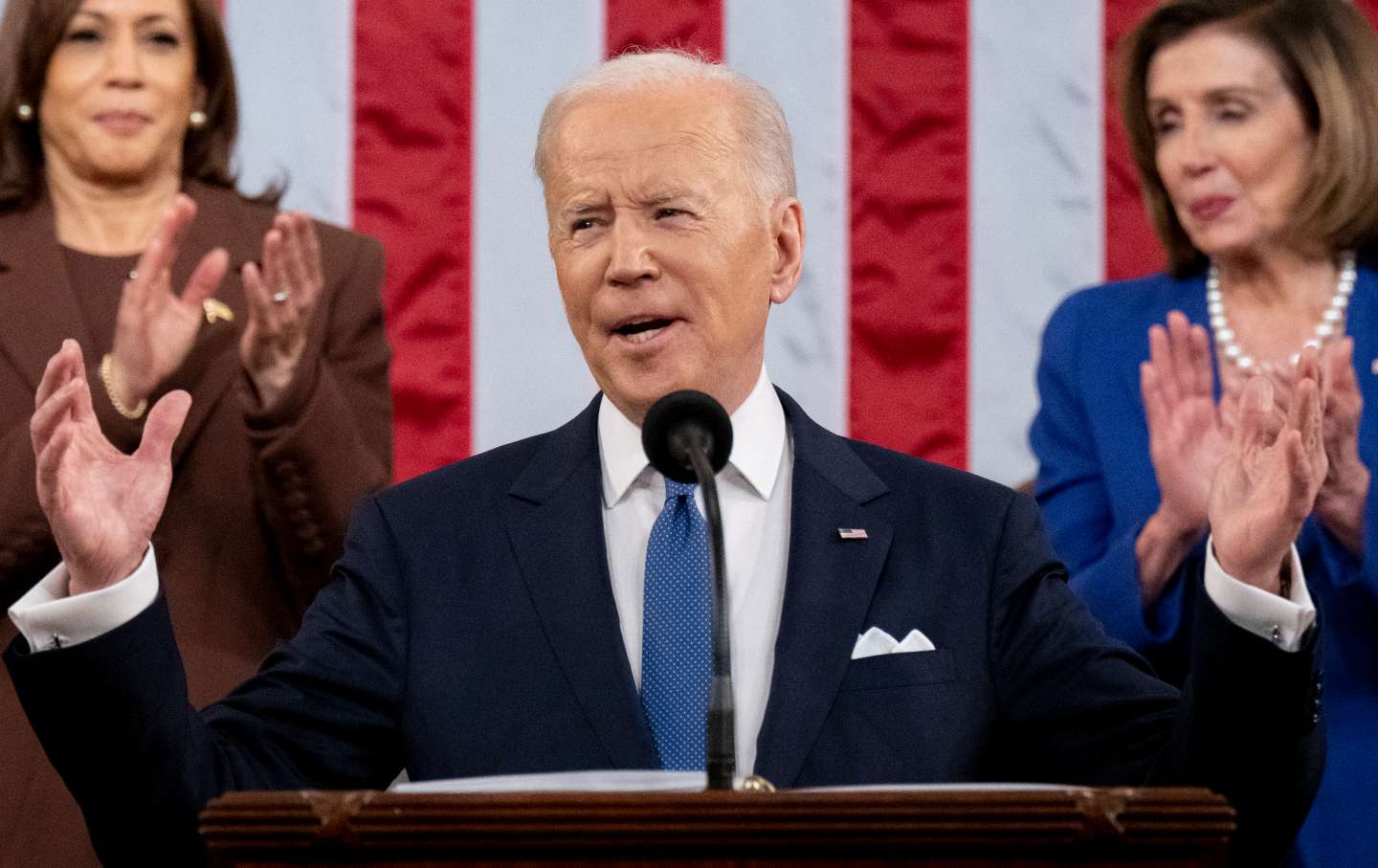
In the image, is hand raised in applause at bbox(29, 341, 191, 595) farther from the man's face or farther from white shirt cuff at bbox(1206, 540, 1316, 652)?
white shirt cuff at bbox(1206, 540, 1316, 652)

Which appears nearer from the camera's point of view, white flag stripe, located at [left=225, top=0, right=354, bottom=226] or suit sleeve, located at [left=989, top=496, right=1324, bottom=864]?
suit sleeve, located at [left=989, top=496, right=1324, bottom=864]

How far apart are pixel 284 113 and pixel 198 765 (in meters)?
1.89

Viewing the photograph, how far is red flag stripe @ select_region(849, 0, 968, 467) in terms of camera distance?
360cm

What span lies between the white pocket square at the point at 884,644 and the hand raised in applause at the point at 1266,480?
0.34 meters

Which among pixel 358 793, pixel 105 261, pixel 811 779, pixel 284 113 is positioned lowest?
pixel 811 779

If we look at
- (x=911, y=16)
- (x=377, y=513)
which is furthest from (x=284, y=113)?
(x=377, y=513)

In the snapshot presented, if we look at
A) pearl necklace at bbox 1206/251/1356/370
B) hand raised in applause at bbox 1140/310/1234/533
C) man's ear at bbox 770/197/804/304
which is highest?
man's ear at bbox 770/197/804/304

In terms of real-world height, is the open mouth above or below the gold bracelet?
above

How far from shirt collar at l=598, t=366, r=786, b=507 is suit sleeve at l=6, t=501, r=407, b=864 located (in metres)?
0.26

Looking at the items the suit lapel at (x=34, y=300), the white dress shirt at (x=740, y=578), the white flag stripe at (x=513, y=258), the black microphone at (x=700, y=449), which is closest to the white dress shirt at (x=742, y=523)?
the white dress shirt at (x=740, y=578)

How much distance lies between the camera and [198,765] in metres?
1.82

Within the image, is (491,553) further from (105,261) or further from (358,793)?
(105,261)

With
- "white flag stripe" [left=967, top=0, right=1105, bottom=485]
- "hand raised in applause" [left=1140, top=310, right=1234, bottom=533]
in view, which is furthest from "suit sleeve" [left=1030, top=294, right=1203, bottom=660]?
"white flag stripe" [left=967, top=0, right=1105, bottom=485]

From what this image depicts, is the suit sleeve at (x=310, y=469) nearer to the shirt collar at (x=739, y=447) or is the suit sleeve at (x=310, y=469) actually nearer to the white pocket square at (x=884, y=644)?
the shirt collar at (x=739, y=447)
